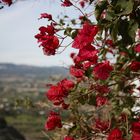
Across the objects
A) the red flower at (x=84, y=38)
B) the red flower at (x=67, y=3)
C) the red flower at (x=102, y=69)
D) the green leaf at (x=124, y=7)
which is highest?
the red flower at (x=67, y=3)

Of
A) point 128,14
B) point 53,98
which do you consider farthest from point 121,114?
point 128,14

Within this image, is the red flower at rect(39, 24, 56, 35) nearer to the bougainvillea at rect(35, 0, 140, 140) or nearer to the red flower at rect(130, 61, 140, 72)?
the bougainvillea at rect(35, 0, 140, 140)

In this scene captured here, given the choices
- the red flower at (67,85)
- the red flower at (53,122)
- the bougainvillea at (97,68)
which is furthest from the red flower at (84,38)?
the red flower at (53,122)

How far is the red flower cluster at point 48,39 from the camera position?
3014 millimetres

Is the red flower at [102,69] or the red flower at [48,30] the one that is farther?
the red flower at [48,30]

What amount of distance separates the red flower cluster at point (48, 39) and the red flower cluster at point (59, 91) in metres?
0.32

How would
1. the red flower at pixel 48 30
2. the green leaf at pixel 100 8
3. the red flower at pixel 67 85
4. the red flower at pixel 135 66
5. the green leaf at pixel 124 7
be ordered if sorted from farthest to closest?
the red flower at pixel 67 85 → the red flower at pixel 135 66 → the red flower at pixel 48 30 → the green leaf at pixel 100 8 → the green leaf at pixel 124 7

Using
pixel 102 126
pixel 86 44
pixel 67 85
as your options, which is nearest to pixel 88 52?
pixel 86 44

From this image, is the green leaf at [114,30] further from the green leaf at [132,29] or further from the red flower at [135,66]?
the red flower at [135,66]

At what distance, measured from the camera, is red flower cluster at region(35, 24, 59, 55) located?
9.89 ft

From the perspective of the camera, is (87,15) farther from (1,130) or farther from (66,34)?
(1,130)

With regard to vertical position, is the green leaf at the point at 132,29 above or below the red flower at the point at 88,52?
above

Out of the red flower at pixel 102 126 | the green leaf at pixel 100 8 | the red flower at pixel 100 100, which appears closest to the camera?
the green leaf at pixel 100 8

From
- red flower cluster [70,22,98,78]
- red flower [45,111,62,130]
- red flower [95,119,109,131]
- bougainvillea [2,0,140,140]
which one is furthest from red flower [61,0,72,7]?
red flower [95,119,109,131]
